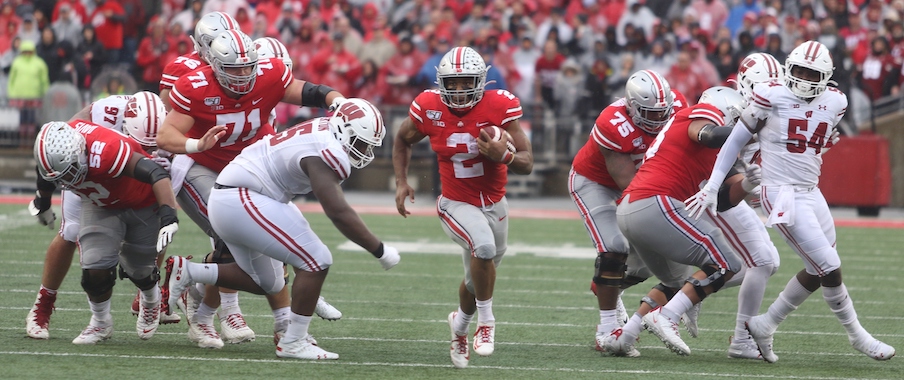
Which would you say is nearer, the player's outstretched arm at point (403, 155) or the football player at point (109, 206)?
the football player at point (109, 206)

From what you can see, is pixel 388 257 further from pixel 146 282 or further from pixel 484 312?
pixel 146 282

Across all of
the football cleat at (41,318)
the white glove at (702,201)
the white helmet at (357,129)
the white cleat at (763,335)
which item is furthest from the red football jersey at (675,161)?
the football cleat at (41,318)

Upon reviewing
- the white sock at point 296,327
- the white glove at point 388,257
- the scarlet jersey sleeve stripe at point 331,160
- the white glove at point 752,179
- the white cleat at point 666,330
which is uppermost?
the scarlet jersey sleeve stripe at point 331,160

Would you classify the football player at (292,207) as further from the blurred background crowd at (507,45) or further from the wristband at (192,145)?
the blurred background crowd at (507,45)

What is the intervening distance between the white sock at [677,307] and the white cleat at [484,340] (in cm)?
88

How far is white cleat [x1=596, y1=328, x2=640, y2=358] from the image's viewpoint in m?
6.20

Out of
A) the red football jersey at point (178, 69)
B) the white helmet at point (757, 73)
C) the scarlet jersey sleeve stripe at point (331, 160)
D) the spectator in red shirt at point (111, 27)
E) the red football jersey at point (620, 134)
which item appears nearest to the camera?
the scarlet jersey sleeve stripe at point (331, 160)

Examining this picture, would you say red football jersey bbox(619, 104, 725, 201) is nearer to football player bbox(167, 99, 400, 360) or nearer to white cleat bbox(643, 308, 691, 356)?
white cleat bbox(643, 308, 691, 356)

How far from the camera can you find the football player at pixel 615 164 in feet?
20.9

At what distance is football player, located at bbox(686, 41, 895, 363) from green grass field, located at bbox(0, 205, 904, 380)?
0.78ft

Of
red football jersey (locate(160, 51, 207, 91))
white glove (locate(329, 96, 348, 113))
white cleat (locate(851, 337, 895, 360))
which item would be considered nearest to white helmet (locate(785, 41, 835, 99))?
white cleat (locate(851, 337, 895, 360))

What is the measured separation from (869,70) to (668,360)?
10.5 m

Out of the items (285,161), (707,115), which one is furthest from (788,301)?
(285,161)

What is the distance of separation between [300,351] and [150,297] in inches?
42.5
